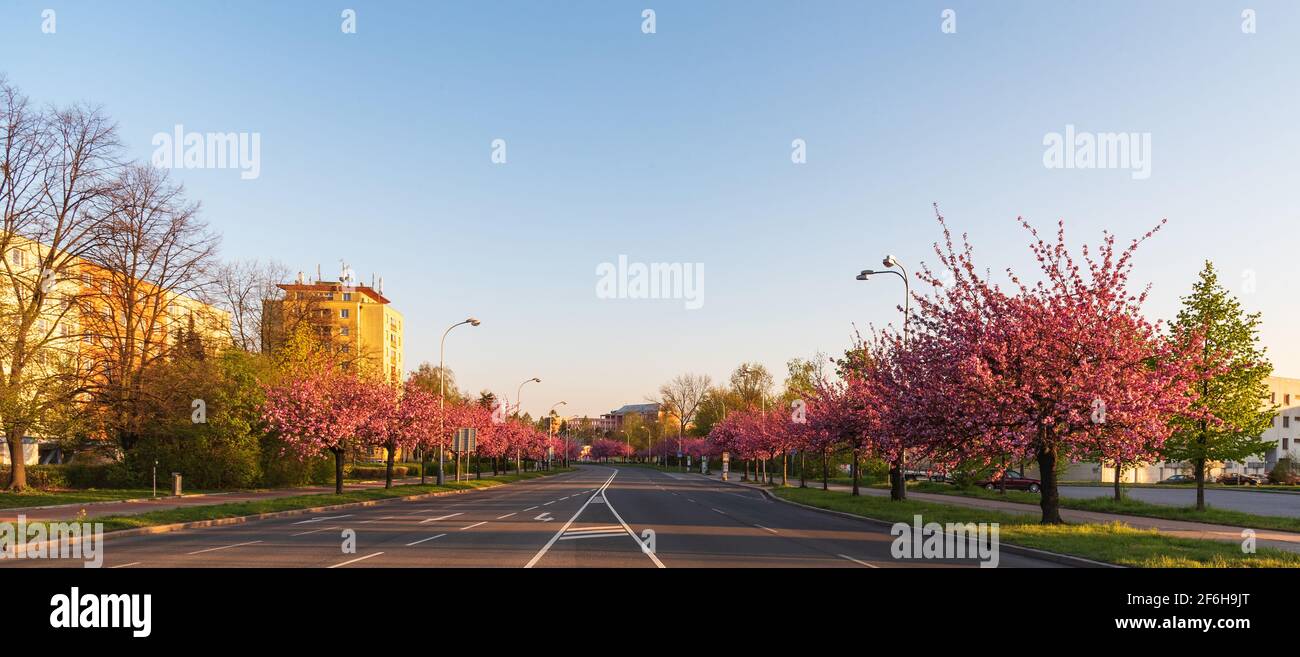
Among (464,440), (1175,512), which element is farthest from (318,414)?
(1175,512)

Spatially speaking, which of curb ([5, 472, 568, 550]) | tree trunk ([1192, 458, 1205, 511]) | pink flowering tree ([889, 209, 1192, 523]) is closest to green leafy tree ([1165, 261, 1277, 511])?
tree trunk ([1192, 458, 1205, 511])

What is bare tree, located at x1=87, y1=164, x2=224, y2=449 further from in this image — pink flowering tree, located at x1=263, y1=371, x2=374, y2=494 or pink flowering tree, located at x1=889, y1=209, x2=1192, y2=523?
pink flowering tree, located at x1=889, y1=209, x2=1192, y2=523

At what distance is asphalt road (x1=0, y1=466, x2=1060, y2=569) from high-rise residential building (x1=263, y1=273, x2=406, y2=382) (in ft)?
118

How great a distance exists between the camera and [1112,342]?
20.7 metres

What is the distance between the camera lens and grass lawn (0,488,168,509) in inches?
1190

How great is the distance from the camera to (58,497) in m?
33.0

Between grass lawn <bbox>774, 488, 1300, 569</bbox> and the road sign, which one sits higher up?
grass lawn <bbox>774, 488, 1300, 569</bbox>

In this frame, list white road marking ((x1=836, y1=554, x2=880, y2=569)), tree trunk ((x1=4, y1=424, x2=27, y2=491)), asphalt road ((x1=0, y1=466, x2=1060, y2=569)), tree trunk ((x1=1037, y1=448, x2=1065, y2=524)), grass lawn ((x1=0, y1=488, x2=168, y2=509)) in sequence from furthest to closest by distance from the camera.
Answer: tree trunk ((x1=4, y1=424, x2=27, y2=491)), grass lawn ((x1=0, y1=488, x2=168, y2=509)), tree trunk ((x1=1037, y1=448, x2=1065, y2=524)), asphalt road ((x1=0, y1=466, x2=1060, y2=569)), white road marking ((x1=836, y1=554, x2=880, y2=569))

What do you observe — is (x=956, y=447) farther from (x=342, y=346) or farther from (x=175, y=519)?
(x=342, y=346)

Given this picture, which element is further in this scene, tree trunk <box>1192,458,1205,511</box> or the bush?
the bush

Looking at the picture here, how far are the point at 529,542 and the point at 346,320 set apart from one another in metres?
111

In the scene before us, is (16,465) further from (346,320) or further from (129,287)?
(346,320)
